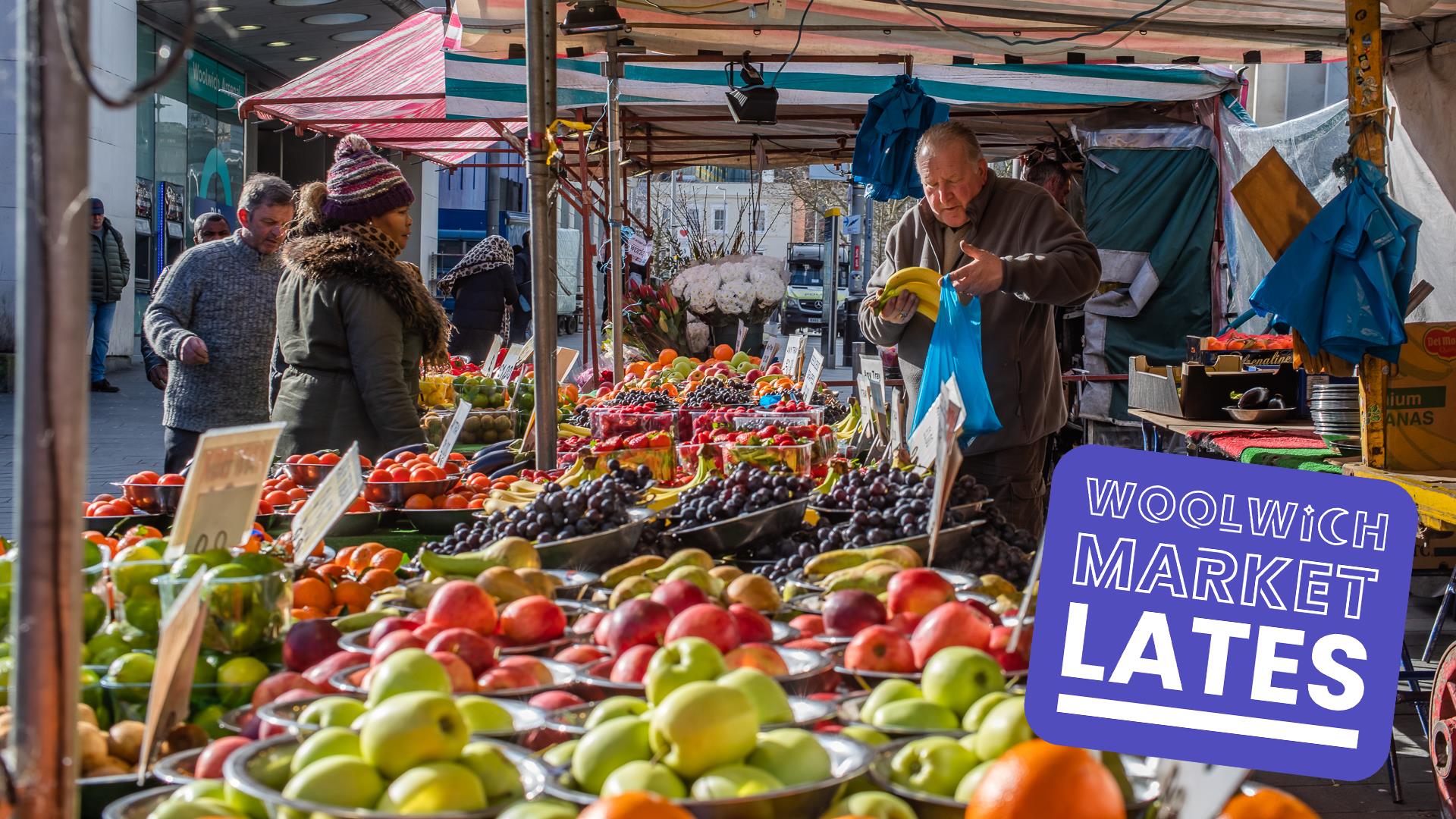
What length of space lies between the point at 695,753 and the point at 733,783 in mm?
58

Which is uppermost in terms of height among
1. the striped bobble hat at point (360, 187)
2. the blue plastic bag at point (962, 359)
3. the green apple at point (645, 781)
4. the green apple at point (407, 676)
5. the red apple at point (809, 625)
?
the striped bobble hat at point (360, 187)

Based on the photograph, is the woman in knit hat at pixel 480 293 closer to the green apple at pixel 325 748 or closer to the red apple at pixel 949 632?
the red apple at pixel 949 632

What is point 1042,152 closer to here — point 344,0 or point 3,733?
point 3,733

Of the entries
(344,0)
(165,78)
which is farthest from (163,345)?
(344,0)

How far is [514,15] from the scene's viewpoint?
5.99 m

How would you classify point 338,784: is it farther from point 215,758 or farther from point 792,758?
point 792,758

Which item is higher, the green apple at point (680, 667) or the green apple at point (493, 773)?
the green apple at point (680, 667)

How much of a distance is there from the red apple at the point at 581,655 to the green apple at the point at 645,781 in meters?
0.54

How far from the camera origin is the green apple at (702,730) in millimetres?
1292

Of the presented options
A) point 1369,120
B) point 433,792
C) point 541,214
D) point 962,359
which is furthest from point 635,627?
point 1369,120

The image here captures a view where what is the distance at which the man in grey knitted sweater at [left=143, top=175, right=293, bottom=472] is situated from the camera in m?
5.05

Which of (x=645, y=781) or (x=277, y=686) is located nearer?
(x=645, y=781)

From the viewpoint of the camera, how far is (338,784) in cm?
121

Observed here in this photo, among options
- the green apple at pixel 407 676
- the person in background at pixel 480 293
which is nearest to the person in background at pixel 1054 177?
the person in background at pixel 480 293
